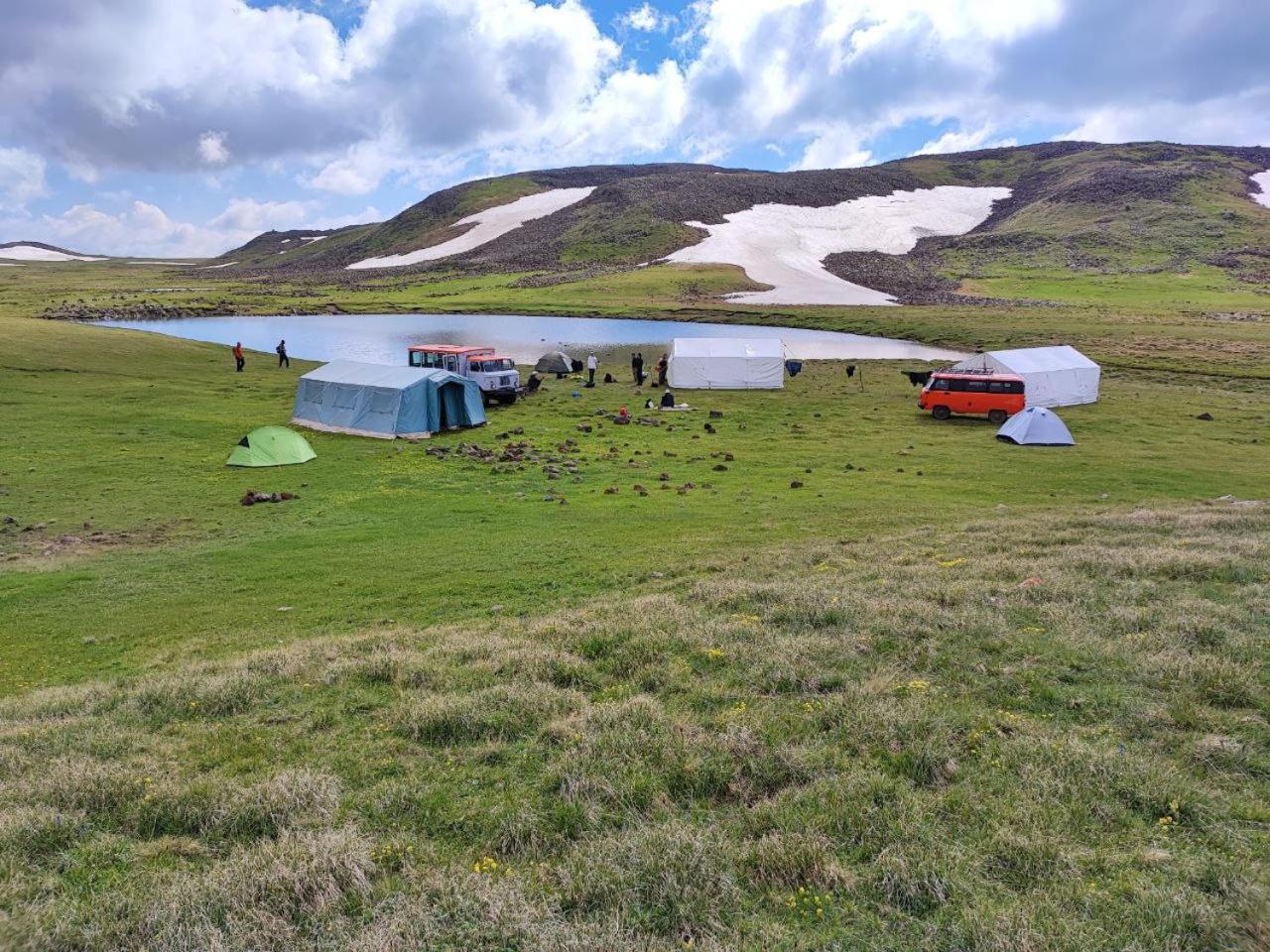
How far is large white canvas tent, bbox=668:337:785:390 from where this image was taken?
180 ft

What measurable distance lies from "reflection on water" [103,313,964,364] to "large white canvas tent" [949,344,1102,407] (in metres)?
23.1

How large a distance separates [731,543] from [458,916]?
16134 mm

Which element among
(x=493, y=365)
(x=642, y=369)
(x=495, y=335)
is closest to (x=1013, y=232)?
(x=495, y=335)

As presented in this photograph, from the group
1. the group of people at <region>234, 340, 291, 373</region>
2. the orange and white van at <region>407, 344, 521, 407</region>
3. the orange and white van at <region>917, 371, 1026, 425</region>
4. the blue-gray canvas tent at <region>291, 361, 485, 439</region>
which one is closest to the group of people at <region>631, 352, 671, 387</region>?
the orange and white van at <region>407, 344, 521, 407</region>

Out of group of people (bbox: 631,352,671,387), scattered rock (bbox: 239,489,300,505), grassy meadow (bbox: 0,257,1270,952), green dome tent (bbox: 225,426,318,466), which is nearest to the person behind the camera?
grassy meadow (bbox: 0,257,1270,952)

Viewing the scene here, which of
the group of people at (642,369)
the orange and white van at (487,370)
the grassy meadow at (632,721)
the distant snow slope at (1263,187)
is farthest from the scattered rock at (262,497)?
the distant snow slope at (1263,187)

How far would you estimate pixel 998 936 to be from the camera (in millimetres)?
5098

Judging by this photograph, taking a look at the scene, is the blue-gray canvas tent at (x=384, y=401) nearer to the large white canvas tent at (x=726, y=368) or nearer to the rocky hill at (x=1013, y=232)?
the large white canvas tent at (x=726, y=368)

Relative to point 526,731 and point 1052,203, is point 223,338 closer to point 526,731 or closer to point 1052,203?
point 526,731

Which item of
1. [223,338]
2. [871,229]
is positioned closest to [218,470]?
[223,338]

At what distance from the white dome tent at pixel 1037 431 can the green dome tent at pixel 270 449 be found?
32.8 meters

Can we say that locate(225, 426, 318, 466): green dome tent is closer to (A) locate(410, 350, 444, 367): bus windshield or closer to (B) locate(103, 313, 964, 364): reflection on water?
(A) locate(410, 350, 444, 367): bus windshield

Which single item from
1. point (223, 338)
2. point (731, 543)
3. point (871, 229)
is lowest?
point (731, 543)

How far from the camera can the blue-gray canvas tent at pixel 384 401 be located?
120 feet
